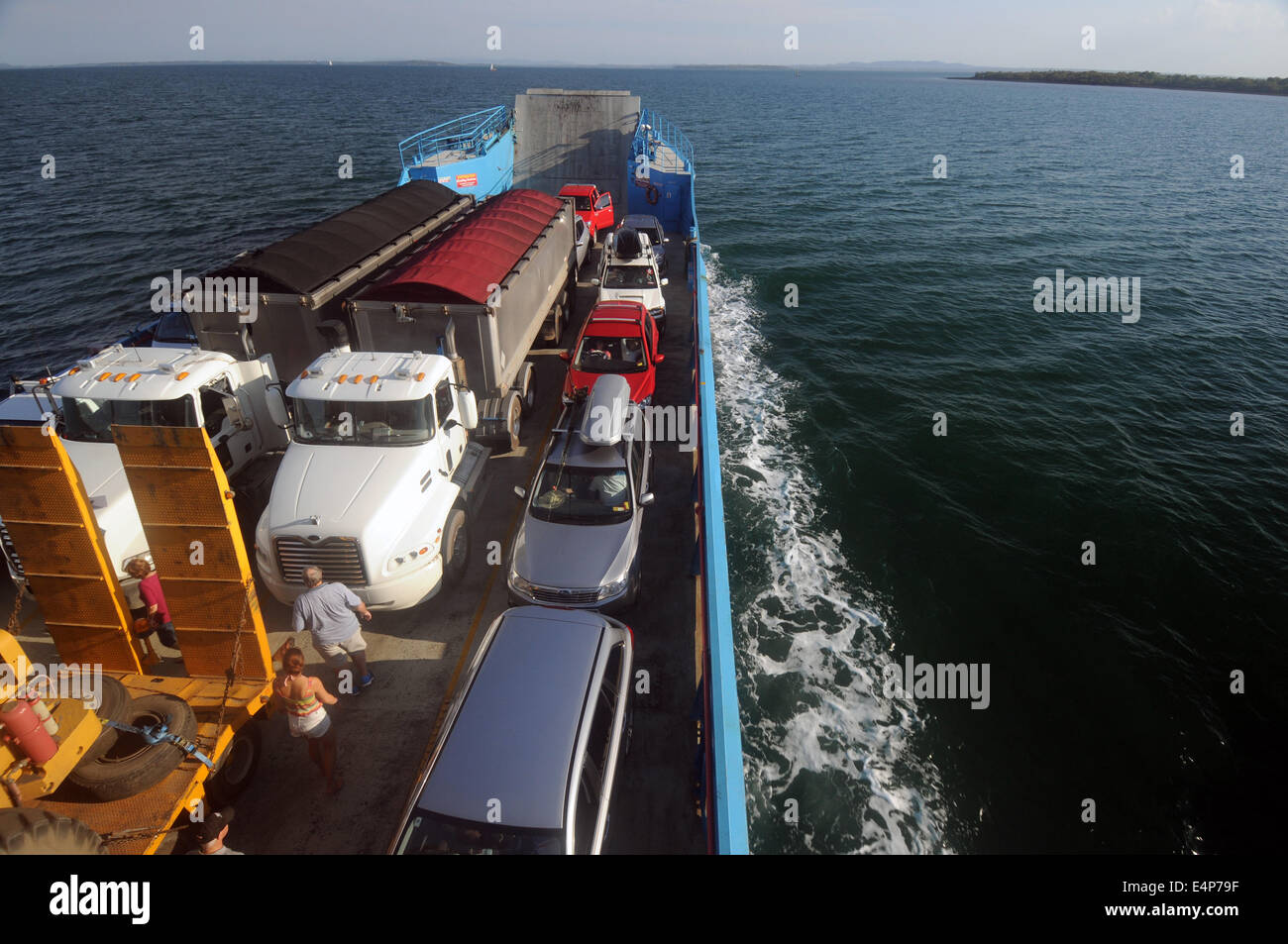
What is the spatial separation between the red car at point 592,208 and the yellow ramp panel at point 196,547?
18942 millimetres

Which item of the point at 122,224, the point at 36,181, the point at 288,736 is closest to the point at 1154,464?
the point at 288,736

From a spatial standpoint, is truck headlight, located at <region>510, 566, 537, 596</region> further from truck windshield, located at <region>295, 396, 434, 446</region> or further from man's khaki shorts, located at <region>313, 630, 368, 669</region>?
truck windshield, located at <region>295, 396, 434, 446</region>

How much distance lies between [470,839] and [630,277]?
571 inches

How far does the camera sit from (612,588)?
829 cm

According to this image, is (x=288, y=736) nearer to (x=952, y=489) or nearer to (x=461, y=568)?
(x=461, y=568)

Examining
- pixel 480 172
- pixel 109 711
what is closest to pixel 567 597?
pixel 109 711

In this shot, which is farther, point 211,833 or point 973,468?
point 973,468

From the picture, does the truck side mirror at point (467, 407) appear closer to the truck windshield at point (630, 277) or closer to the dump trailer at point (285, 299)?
the dump trailer at point (285, 299)

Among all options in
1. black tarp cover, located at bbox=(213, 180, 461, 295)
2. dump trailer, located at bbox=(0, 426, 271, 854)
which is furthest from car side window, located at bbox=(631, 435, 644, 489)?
black tarp cover, located at bbox=(213, 180, 461, 295)

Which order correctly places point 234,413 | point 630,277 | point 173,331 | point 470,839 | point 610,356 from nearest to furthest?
point 470,839 → point 234,413 → point 610,356 → point 173,331 → point 630,277

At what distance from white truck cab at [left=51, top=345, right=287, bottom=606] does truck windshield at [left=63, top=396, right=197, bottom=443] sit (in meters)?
0.01

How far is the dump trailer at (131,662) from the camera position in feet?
17.0

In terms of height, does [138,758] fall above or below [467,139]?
below

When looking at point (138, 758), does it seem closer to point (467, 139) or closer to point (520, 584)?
point (520, 584)
